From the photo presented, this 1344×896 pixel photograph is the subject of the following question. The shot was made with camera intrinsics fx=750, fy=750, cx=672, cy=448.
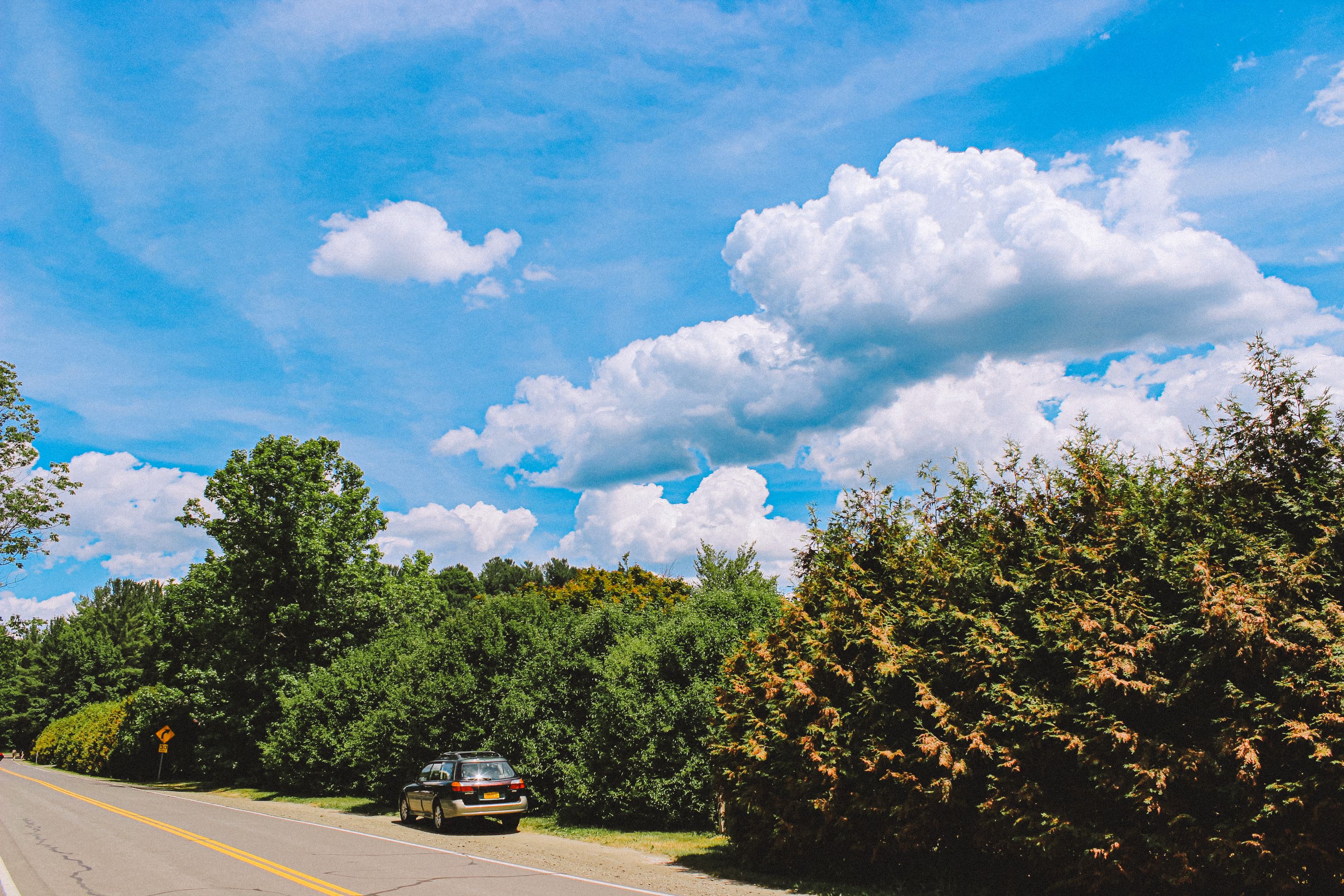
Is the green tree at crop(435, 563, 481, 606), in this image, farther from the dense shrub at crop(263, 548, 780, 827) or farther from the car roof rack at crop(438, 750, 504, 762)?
the car roof rack at crop(438, 750, 504, 762)

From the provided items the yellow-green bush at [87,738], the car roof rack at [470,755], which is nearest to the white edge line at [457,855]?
the car roof rack at [470,755]

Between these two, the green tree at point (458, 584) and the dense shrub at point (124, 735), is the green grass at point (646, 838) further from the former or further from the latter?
the green tree at point (458, 584)

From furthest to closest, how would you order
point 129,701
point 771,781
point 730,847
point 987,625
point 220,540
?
point 129,701
point 220,540
point 730,847
point 771,781
point 987,625

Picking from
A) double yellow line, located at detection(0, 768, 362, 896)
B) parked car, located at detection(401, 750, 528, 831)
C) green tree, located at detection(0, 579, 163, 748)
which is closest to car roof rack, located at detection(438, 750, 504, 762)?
parked car, located at detection(401, 750, 528, 831)

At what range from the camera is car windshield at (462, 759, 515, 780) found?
1711cm

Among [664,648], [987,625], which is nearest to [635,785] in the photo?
[664,648]

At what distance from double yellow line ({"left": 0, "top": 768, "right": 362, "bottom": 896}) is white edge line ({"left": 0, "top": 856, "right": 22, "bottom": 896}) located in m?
3.06

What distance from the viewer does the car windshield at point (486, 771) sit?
674 inches

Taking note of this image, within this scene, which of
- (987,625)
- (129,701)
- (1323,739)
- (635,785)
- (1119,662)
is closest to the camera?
(1323,739)

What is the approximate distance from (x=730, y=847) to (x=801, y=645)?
4765mm

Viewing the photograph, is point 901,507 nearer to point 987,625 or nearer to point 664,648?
point 987,625

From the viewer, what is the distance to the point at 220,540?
35.4 metres

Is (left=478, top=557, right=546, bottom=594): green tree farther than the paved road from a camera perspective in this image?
Yes

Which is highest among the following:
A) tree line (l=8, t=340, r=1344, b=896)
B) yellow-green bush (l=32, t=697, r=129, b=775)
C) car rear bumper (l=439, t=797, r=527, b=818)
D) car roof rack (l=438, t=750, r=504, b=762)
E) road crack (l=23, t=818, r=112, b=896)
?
tree line (l=8, t=340, r=1344, b=896)
